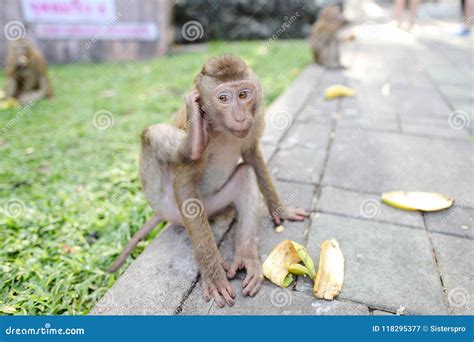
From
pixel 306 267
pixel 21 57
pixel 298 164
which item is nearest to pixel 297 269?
pixel 306 267

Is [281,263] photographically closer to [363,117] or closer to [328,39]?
[363,117]

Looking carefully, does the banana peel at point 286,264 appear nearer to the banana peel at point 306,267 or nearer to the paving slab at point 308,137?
the banana peel at point 306,267

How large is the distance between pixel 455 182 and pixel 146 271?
106 inches

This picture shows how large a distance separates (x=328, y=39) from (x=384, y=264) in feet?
19.0

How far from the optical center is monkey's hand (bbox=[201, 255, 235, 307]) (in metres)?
2.17

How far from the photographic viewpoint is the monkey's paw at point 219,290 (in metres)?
2.16

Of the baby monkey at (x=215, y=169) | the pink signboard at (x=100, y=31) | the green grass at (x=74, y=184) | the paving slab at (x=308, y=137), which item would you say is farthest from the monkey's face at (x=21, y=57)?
the baby monkey at (x=215, y=169)

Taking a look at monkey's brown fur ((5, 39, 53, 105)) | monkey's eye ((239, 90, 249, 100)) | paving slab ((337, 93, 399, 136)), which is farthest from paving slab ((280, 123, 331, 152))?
monkey's brown fur ((5, 39, 53, 105))

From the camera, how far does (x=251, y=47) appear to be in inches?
393

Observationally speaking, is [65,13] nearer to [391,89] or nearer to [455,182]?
[391,89]

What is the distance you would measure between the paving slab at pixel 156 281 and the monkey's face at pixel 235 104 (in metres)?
0.93

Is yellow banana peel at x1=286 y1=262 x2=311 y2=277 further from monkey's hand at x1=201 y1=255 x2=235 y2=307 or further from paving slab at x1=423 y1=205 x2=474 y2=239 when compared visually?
paving slab at x1=423 y1=205 x2=474 y2=239

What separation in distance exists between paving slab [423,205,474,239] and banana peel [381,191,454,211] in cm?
5
